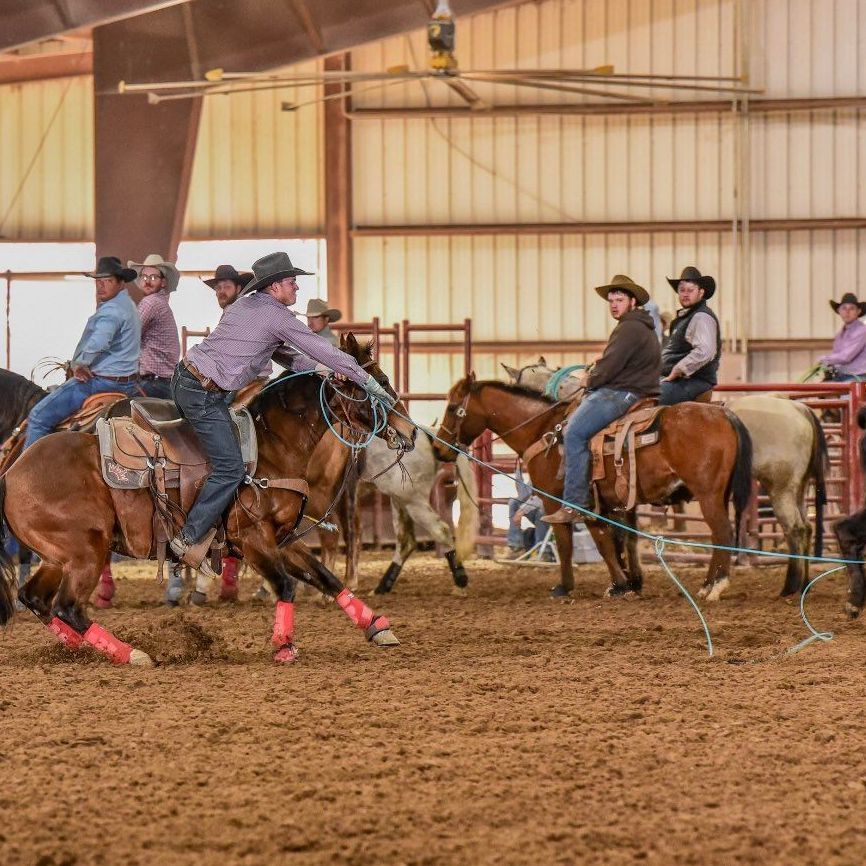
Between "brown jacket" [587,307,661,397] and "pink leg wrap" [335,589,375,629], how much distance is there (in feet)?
9.37

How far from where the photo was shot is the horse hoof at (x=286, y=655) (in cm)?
645

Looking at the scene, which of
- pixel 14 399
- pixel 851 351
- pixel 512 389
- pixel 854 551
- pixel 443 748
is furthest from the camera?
pixel 851 351

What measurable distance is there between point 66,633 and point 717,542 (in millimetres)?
4540

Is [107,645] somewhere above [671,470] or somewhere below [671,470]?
below

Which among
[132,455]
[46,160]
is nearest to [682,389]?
[132,455]

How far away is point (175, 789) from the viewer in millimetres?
4133

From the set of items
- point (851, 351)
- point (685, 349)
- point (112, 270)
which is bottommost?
point (685, 349)

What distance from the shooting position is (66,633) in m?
6.50

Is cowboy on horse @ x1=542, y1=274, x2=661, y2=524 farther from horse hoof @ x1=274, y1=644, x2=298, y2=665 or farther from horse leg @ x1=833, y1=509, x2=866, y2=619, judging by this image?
horse hoof @ x1=274, y1=644, x2=298, y2=665

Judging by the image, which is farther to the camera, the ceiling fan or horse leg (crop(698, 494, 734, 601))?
the ceiling fan

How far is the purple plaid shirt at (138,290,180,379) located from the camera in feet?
29.0

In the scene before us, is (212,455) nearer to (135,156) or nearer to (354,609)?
(354,609)

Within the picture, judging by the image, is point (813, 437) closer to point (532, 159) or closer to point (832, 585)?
point (832, 585)

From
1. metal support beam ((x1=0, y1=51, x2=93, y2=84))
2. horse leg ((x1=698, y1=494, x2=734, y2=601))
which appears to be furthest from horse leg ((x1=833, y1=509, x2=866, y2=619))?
metal support beam ((x1=0, y1=51, x2=93, y2=84))
